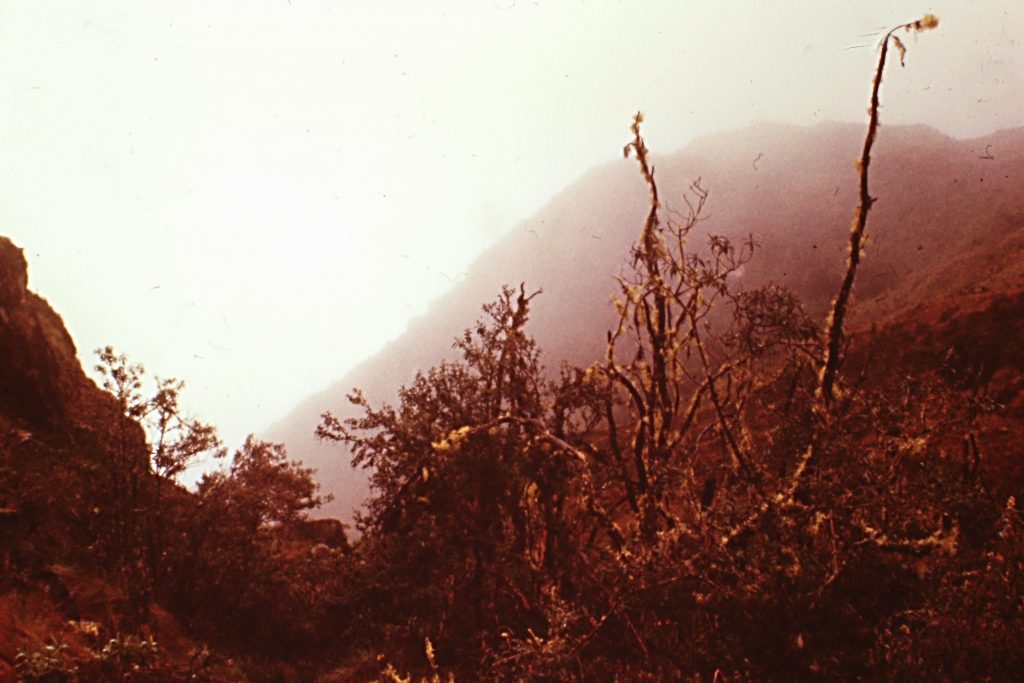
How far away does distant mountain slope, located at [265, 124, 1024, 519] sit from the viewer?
44.8m

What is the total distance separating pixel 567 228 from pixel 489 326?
11056cm

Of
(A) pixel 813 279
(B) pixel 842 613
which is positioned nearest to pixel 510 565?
(B) pixel 842 613

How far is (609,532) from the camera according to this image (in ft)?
25.0

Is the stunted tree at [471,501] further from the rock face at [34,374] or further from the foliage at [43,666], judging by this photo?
the rock face at [34,374]

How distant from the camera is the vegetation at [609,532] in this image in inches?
190

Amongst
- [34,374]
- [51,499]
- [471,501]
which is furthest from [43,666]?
[34,374]

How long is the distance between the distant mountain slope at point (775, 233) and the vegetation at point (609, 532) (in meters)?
9.25

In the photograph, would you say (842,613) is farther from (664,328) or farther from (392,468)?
(392,468)

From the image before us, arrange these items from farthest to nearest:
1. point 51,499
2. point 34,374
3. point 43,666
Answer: point 34,374
point 51,499
point 43,666

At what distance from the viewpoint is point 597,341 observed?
71688 mm

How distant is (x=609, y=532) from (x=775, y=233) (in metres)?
79.2

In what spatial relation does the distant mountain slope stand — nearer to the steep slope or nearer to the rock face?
the steep slope

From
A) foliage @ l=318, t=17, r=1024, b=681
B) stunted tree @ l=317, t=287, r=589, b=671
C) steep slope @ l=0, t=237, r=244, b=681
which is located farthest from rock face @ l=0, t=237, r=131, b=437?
foliage @ l=318, t=17, r=1024, b=681

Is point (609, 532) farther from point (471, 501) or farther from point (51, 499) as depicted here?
point (51, 499)
